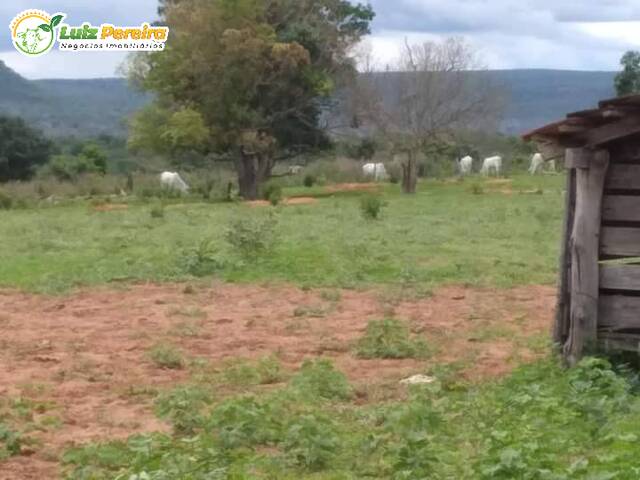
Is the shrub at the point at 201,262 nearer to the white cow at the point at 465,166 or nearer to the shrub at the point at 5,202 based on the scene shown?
the shrub at the point at 5,202

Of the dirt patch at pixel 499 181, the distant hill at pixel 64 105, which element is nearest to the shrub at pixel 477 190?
the dirt patch at pixel 499 181

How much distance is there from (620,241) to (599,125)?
832mm

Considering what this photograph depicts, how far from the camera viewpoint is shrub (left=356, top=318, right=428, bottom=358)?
9953 millimetres

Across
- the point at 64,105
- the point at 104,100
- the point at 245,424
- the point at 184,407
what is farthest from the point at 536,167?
the point at 104,100

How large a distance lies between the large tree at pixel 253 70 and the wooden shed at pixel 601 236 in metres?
24.9

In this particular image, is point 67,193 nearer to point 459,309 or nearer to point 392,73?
point 392,73

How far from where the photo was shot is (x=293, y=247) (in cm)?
1673

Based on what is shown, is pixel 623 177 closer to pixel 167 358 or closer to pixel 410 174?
pixel 167 358

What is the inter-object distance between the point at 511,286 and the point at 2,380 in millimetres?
6724

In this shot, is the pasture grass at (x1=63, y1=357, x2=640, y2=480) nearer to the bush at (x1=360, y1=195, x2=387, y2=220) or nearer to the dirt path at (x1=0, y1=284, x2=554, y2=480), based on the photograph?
the dirt path at (x1=0, y1=284, x2=554, y2=480)

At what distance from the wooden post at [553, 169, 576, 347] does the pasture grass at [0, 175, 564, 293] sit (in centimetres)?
529

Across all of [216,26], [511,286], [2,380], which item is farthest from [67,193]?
[2,380]

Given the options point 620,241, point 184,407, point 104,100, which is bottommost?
point 184,407

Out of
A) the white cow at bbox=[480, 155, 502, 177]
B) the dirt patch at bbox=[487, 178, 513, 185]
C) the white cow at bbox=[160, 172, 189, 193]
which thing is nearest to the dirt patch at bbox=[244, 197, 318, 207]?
the white cow at bbox=[160, 172, 189, 193]
